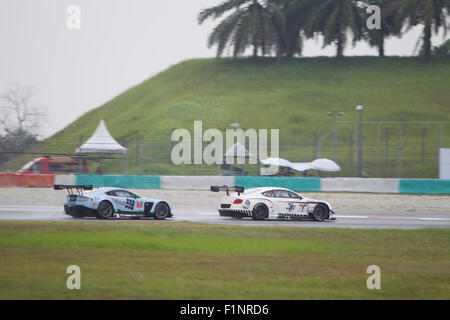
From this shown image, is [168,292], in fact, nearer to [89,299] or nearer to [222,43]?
[89,299]

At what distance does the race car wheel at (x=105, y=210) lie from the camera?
56.3 ft

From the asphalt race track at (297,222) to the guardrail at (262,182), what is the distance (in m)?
3.44

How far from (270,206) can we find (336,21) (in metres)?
46.0

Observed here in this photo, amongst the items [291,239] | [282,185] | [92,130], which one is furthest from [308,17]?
[291,239]

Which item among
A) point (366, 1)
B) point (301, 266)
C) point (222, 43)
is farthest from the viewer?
point (366, 1)

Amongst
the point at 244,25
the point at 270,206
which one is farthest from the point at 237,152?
the point at 244,25

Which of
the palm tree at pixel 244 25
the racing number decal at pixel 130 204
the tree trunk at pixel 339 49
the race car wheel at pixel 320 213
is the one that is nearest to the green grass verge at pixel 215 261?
the racing number decal at pixel 130 204

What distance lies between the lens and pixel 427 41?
62.2m

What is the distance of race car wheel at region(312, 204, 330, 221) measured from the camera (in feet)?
61.9

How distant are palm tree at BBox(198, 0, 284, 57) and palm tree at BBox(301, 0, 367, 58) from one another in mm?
3561

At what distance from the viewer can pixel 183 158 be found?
36.8 metres

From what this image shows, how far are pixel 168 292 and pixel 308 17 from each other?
192ft

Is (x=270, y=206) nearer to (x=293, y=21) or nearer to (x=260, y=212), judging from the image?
(x=260, y=212)

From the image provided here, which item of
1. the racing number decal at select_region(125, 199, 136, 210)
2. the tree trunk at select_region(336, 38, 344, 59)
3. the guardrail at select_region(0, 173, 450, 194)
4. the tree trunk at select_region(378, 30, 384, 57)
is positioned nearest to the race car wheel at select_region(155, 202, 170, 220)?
the racing number decal at select_region(125, 199, 136, 210)
